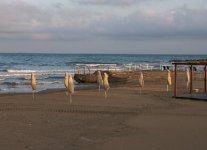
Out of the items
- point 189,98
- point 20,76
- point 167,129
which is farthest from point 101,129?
point 20,76

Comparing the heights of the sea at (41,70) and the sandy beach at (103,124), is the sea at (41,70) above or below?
below

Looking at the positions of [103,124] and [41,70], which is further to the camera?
[41,70]

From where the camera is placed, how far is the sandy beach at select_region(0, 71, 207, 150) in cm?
1073

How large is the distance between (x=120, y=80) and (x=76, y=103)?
54.0 ft

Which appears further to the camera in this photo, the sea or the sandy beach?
the sea

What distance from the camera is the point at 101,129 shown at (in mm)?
12875

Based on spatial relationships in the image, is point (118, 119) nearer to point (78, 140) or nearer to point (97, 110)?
point (97, 110)

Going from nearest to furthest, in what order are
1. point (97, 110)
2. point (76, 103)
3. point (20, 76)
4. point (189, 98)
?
point (97, 110) < point (76, 103) < point (189, 98) < point (20, 76)

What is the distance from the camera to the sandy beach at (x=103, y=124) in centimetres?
1073

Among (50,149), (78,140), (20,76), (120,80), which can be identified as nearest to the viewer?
(50,149)

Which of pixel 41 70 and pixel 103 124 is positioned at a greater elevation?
pixel 103 124

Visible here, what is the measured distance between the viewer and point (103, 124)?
13797 millimetres

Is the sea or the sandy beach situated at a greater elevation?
the sandy beach

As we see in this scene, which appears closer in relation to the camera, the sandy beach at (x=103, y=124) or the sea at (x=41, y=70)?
the sandy beach at (x=103, y=124)
